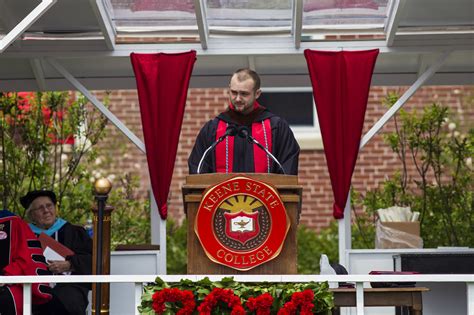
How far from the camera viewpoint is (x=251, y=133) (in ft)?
28.5

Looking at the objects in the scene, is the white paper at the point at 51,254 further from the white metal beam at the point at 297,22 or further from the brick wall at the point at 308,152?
the brick wall at the point at 308,152

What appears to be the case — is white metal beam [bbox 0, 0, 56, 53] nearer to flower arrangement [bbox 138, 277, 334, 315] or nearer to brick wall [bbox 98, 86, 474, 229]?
flower arrangement [bbox 138, 277, 334, 315]

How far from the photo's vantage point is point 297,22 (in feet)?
35.1

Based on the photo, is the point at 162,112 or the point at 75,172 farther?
the point at 75,172

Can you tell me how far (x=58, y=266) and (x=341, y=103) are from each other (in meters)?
2.71

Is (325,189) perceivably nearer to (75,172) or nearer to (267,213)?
(75,172)

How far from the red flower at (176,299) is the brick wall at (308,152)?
8.50 metres

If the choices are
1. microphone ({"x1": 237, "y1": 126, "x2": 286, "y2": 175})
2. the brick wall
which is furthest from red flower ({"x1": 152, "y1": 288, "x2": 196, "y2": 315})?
the brick wall

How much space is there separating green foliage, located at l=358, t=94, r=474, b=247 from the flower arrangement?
20.3ft

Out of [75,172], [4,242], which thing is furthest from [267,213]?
[75,172]

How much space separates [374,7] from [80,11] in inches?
98.4

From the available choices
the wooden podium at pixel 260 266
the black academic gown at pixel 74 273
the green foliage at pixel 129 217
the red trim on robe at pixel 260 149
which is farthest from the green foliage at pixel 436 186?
the wooden podium at pixel 260 266

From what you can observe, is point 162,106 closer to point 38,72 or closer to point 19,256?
point 38,72

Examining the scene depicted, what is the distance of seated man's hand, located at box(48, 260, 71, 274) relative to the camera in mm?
9958
